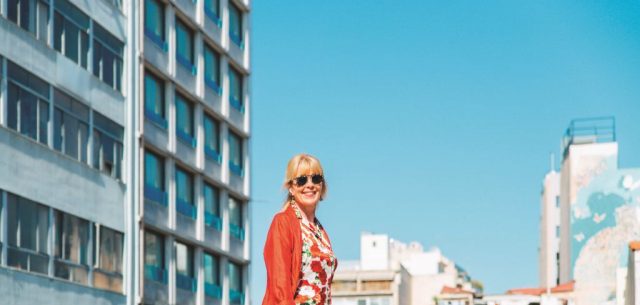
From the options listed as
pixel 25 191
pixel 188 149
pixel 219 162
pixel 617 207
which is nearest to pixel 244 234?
pixel 219 162

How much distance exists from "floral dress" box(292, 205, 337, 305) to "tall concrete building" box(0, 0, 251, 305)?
92.1 feet

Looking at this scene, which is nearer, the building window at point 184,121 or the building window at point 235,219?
the building window at point 184,121

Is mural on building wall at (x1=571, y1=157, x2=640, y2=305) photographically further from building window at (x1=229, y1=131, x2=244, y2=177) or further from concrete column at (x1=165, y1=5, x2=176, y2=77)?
concrete column at (x1=165, y1=5, x2=176, y2=77)

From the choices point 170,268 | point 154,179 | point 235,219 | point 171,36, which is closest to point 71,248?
point 154,179

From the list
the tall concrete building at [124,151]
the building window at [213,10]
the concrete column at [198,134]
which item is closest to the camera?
the tall concrete building at [124,151]

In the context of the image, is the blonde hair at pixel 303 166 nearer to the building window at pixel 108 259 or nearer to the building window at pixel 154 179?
the building window at pixel 108 259

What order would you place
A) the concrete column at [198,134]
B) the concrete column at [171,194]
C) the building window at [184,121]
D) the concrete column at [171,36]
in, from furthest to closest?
the concrete column at [198,134]
the building window at [184,121]
the concrete column at [171,36]
the concrete column at [171,194]

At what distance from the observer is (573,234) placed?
117 meters

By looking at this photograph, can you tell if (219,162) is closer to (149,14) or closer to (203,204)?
(203,204)

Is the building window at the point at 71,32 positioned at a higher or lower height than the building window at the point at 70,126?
higher

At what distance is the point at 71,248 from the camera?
4012cm

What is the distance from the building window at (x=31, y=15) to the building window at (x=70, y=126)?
1.94m

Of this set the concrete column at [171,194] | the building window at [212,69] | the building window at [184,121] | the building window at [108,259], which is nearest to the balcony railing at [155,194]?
the concrete column at [171,194]

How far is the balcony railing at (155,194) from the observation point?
49997 millimetres
